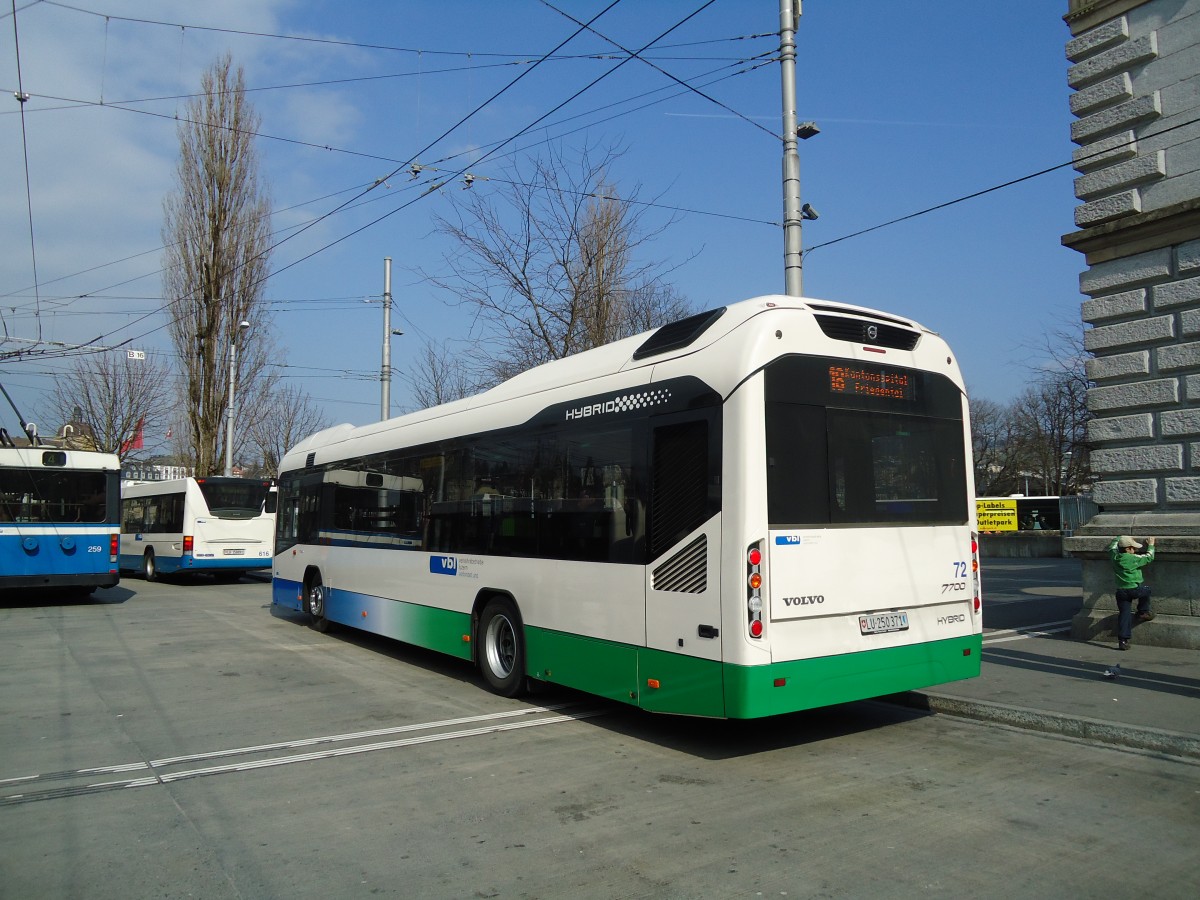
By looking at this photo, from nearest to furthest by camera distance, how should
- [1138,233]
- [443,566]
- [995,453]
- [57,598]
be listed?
[443,566]
[1138,233]
[57,598]
[995,453]

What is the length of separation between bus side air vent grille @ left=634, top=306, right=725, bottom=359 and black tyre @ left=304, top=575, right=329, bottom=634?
8579 millimetres

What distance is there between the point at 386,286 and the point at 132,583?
11868 millimetres

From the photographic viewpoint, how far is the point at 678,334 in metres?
7.16

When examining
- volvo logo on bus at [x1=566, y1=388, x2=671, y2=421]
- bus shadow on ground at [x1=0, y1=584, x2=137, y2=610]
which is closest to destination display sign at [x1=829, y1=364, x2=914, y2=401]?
volvo logo on bus at [x1=566, y1=388, x2=671, y2=421]

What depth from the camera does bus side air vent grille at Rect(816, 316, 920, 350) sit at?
268 inches

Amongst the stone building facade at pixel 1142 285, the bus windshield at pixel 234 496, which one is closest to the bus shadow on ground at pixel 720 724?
the stone building facade at pixel 1142 285

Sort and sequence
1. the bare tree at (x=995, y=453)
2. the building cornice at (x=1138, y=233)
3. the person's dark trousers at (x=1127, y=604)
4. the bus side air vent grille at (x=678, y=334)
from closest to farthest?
1. the bus side air vent grille at (x=678, y=334)
2. the person's dark trousers at (x=1127, y=604)
3. the building cornice at (x=1138, y=233)
4. the bare tree at (x=995, y=453)

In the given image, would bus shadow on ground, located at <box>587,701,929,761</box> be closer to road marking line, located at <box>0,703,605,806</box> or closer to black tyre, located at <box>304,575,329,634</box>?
A: road marking line, located at <box>0,703,605,806</box>

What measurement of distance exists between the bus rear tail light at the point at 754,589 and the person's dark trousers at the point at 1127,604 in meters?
6.86

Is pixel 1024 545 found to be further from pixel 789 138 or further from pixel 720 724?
pixel 720 724

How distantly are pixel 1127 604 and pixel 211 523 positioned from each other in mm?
21585

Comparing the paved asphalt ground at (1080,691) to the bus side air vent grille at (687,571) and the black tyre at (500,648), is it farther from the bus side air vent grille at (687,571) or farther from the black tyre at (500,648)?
the black tyre at (500,648)

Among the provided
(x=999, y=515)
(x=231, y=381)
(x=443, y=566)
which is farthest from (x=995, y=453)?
(x=443, y=566)

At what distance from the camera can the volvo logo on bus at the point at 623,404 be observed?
6.95 m
